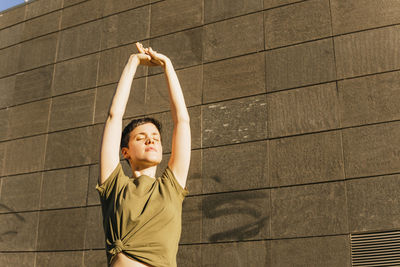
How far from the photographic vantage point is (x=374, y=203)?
5852mm

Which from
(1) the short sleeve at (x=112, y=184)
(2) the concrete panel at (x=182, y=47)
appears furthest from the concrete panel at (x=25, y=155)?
(1) the short sleeve at (x=112, y=184)

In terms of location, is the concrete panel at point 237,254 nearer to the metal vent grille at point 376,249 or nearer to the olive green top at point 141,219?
the metal vent grille at point 376,249

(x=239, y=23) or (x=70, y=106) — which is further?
(x=70, y=106)

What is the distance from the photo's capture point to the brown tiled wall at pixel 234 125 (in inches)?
240

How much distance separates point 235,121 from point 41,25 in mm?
5198

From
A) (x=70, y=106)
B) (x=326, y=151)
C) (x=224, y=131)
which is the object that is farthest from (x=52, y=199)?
(x=326, y=151)

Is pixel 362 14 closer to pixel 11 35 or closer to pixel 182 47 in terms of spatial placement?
pixel 182 47

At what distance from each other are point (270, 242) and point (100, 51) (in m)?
4.81

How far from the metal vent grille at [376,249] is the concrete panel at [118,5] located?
17.9 ft

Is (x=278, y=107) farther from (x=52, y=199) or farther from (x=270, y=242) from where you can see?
(x=52, y=199)

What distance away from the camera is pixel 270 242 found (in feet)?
20.4

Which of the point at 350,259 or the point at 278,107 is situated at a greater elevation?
the point at 278,107

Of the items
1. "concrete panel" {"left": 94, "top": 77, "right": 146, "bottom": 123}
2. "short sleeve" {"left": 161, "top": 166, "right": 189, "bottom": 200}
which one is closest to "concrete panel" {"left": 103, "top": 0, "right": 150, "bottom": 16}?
"concrete panel" {"left": 94, "top": 77, "right": 146, "bottom": 123}

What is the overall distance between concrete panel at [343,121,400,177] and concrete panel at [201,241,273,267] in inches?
57.7
